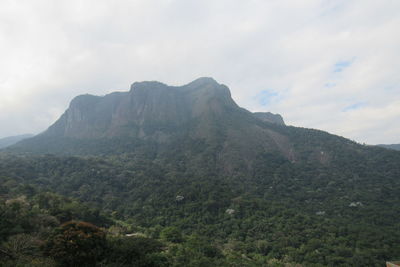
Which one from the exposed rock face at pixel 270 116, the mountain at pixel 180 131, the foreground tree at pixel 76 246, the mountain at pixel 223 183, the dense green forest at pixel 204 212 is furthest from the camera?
the exposed rock face at pixel 270 116

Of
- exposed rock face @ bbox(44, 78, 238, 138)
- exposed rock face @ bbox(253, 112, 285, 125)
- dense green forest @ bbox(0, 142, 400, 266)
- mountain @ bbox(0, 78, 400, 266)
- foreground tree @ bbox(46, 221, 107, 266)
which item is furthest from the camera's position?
exposed rock face @ bbox(253, 112, 285, 125)

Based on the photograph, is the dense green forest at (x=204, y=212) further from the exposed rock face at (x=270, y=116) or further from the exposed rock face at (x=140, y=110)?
the exposed rock face at (x=270, y=116)

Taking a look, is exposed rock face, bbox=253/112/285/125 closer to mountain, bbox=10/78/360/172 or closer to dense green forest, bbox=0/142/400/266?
mountain, bbox=10/78/360/172

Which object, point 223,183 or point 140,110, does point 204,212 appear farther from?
point 140,110

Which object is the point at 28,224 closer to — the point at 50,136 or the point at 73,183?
the point at 73,183

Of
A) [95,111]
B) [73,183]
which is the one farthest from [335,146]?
[95,111]

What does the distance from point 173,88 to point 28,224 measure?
16217 cm

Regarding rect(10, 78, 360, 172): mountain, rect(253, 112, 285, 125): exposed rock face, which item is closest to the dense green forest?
rect(10, 78, 360, 172): mountain

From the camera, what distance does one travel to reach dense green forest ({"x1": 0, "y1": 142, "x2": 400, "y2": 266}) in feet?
74.4

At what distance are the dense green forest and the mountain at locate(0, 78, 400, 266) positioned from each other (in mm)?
292

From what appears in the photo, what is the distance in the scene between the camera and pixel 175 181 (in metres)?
74.9

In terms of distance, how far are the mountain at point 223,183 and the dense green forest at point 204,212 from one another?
0.96 feet

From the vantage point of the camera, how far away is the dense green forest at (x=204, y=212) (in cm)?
2267

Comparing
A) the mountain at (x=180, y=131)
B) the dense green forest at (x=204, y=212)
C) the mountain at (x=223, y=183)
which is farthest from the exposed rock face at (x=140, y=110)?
the dense green forest at (x=204, y=212)
